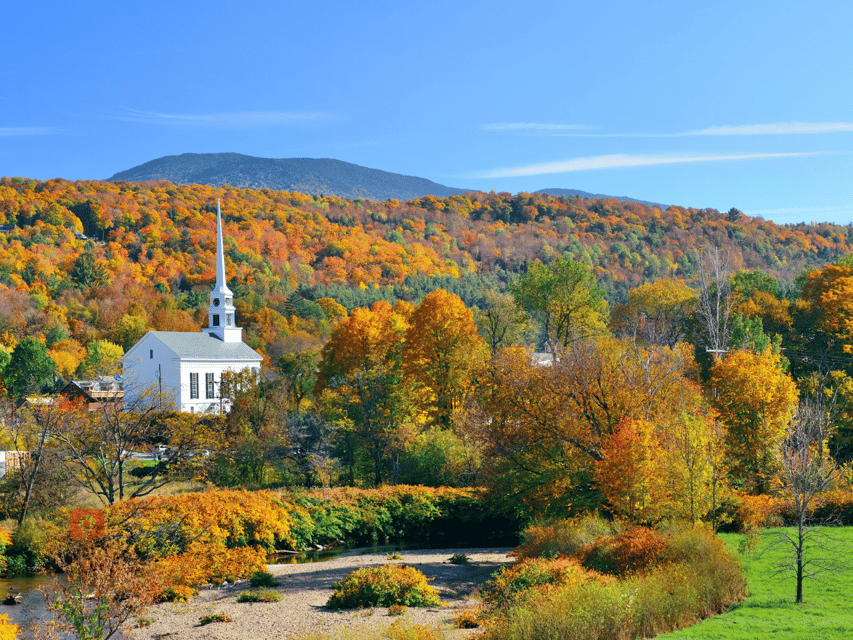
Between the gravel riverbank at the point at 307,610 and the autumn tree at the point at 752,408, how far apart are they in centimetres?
1057

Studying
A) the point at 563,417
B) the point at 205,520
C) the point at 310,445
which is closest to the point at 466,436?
the point at 310,445

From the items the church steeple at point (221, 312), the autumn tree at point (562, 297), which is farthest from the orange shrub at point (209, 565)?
the church steeple at point (221, 312)

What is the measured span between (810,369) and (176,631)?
41.0m

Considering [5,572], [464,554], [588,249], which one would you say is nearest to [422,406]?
[464,554]

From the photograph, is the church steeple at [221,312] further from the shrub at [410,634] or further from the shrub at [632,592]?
the shrub at [410,634]

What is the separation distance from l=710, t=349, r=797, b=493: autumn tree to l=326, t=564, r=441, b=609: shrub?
14.8 metres

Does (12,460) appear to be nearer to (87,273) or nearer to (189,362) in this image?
(189,362)

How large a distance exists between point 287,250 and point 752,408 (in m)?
90.1

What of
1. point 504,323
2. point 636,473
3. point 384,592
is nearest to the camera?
point 384,592

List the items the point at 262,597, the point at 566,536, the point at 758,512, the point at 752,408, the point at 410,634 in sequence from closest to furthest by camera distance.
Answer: the point at 410,634, the point at 262,597, the point at 566,536, the point at 758,512, the point at 752,408

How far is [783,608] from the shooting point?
1739cm

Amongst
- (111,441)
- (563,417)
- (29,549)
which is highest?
(563,417)

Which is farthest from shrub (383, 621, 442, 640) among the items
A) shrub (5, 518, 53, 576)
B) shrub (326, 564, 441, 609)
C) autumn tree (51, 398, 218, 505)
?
shrub (5, 518, 53, 576)

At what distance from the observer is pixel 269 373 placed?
6456cm
